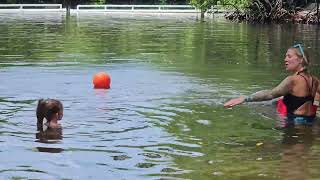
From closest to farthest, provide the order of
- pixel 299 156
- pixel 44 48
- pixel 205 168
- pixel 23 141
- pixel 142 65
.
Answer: pixel 205 168 < pixel 299 156 < pixel 23 141 < pixel 142 65 < pixel 44 48

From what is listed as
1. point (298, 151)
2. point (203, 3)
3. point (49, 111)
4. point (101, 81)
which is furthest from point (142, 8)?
point (298, 151)

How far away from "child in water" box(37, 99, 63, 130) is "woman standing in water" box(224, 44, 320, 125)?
2.21 metres

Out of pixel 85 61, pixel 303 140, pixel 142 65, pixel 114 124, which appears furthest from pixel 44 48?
pixel 303 140

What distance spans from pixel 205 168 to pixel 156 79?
7.73m

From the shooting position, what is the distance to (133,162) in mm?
6648

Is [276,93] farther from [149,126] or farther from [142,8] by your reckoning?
[142,8]

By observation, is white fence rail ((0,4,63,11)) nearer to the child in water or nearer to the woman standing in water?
the child in water

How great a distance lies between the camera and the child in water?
805 centimetres

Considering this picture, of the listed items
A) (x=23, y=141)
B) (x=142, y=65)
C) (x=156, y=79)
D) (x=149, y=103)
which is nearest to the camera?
(x=23, y=141)

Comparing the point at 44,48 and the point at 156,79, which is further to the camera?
the point at 44,48

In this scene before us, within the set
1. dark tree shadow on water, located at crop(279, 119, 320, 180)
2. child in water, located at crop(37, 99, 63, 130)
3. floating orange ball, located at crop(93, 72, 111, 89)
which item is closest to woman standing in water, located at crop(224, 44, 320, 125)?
dark tree shadow on water, located at crop(279, 119, 320, 180)

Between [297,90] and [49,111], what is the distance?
335cm

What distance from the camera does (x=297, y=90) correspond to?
8727mm

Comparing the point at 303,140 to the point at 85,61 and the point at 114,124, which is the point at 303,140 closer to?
the point at 114,124
